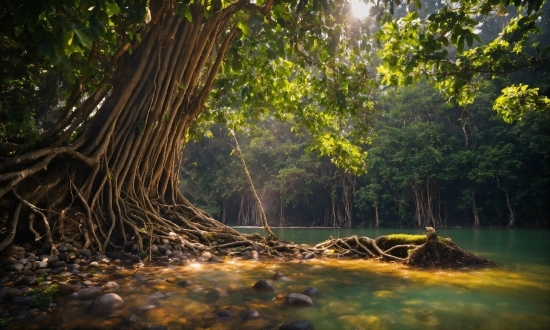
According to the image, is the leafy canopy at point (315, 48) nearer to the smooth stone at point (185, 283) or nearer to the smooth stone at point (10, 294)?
the smooth stone at point (10, 294)

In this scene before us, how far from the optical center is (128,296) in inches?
104

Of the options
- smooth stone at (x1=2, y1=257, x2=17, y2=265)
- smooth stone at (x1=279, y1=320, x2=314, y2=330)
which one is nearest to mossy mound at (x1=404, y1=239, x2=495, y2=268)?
smooth stone at (x1=279, y1=320, x2=314, y2=330)

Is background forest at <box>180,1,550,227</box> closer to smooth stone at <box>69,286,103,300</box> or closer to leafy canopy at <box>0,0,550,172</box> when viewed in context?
leafy canopy at <box>0,0,550,172</box>

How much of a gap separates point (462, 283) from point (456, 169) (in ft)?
68.4

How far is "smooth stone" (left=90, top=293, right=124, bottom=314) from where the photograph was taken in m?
2.27

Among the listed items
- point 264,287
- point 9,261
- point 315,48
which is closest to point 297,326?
point 264,287

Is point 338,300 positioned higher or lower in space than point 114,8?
lower

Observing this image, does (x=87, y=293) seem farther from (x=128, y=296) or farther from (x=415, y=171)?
(x=415, y=171)

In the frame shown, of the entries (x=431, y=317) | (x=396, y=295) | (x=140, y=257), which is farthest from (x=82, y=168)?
(x=431, y=317)

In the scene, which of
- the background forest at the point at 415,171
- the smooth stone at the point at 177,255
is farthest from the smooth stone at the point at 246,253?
the background forest at the point at 415,171

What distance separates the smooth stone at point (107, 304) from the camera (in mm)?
2270

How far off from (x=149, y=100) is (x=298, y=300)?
14.4 ft

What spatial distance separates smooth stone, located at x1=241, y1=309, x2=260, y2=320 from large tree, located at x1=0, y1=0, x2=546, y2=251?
104 inches

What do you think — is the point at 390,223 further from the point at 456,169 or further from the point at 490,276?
the point at 490,276
